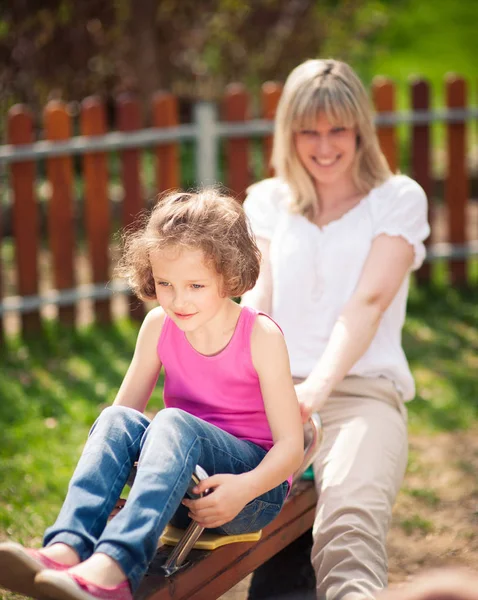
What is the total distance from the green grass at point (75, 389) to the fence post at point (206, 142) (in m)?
1.13

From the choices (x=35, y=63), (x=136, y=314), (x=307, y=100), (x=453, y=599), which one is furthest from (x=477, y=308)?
(x=35, y=63)

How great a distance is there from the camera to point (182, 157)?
9.31m

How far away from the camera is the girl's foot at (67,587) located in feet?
6.04

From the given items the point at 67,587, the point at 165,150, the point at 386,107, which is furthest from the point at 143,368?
the point at 386,107

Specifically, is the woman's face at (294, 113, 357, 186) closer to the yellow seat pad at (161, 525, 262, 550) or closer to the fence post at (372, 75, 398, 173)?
the yellow seat pad at (161, 525, 262, 550)

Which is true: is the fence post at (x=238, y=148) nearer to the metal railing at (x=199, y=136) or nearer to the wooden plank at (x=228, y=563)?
the metal railing at (x=199, y=136)

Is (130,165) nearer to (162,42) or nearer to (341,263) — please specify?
(341,263)

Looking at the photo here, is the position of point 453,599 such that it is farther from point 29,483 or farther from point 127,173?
point 127,173

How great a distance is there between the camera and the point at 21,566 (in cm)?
191

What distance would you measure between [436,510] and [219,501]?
64.6 inches

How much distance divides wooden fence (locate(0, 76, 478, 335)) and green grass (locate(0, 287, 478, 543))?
1.06 ft

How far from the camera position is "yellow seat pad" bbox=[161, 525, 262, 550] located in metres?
2.32

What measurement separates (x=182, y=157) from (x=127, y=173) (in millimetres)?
3534

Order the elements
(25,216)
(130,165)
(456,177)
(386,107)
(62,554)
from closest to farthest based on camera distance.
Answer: (62,554)
(25,216)
(130,165)
(386,107)
(456,177)
